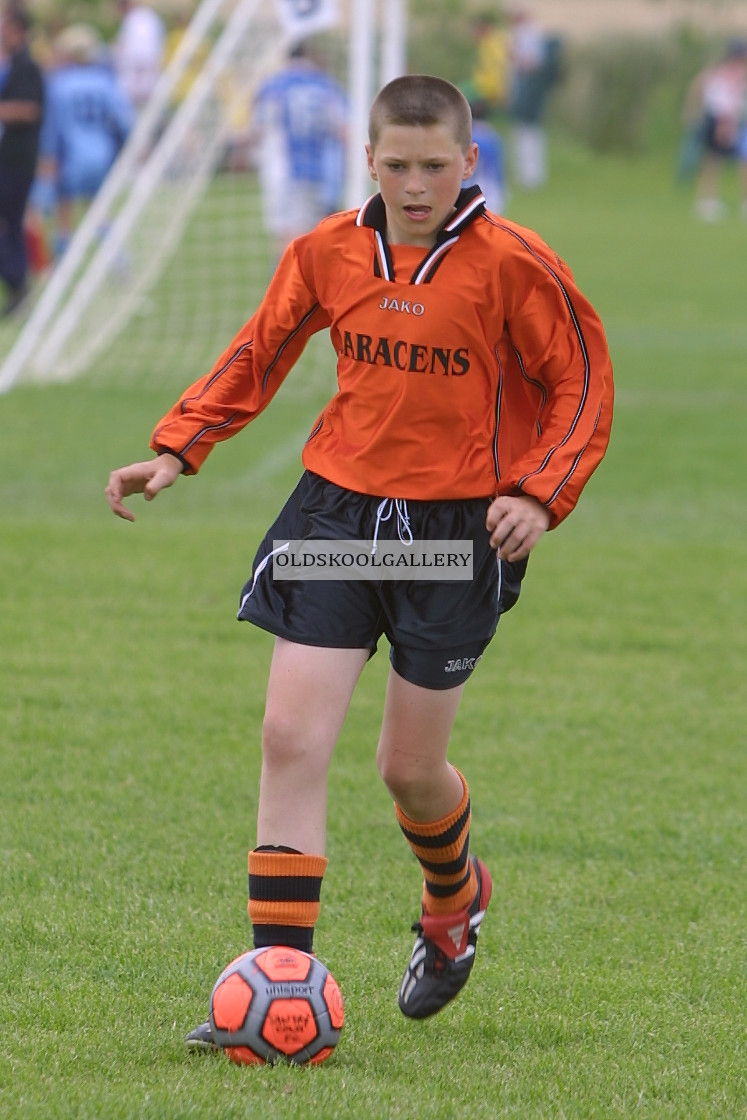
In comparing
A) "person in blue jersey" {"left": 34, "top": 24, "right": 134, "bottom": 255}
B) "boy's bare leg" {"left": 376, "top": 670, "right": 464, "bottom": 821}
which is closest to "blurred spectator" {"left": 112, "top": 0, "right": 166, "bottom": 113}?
"person in blue jersey" {"left": 34, "top": 24, "right": 134, "bottom": 255}

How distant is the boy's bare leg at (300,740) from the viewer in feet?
11.0

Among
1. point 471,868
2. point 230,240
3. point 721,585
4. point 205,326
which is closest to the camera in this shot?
point 471,868

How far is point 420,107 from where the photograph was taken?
3.39m

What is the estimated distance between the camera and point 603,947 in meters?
Answer: 3.99

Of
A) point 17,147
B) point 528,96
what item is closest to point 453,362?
point 17,147

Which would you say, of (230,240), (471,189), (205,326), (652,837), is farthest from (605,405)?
(230,240)

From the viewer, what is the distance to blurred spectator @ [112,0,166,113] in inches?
891

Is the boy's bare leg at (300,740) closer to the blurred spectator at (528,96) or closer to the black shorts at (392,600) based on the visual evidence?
the black shorts at (392,600)

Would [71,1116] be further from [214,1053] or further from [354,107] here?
[354,107]

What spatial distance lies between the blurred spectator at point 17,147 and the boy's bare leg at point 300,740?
10.9m

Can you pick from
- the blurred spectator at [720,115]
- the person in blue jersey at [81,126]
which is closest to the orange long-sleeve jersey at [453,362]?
the person in blue jersey at [81,126]

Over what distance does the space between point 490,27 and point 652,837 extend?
26.9 metres

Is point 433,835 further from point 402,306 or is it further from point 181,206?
point 181,206

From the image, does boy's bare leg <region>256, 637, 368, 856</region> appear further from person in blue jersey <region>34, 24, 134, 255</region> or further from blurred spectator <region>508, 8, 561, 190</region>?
blurred spectator <region>508, 8, 561, 190</region>
